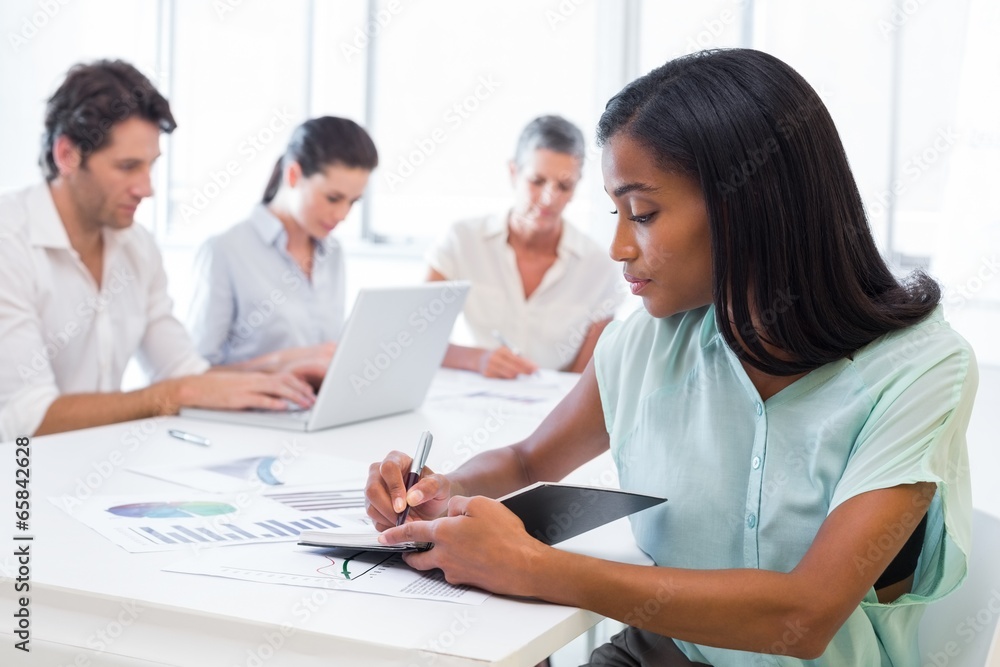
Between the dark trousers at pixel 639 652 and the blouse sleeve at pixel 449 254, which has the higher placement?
the blouse sleeve at pixel 449 254

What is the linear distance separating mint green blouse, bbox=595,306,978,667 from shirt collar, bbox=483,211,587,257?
1.91 m

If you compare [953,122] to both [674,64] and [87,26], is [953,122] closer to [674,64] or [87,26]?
[674,64]

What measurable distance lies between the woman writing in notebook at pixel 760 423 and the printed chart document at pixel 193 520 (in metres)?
0.11

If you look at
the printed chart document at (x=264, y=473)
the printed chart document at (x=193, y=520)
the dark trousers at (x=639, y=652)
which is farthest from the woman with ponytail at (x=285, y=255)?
the dark trousers at (x=639, y=652)

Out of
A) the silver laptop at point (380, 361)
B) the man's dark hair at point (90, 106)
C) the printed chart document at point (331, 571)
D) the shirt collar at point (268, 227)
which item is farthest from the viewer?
the shirt collar at point (268, 227)

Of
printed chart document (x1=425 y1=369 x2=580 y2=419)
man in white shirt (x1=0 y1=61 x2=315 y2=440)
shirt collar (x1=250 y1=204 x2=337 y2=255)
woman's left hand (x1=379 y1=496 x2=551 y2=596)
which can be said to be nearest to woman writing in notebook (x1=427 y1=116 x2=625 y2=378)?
printed chart document (x1=425 y1=369 x2=580 y2=419)

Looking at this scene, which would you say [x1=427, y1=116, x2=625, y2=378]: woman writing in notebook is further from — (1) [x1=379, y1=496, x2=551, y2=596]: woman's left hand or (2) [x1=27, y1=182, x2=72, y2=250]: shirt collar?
(1) [x1=379, y1=496, x2=551, y2=596]: woman's left hand

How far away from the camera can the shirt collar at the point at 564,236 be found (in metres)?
3.18

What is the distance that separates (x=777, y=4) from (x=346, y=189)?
1956 millimetres

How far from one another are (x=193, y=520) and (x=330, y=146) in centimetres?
169

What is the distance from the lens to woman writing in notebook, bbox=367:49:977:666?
36.6 inches

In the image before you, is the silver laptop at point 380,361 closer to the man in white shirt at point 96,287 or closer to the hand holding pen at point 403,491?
the man in white shirt at point 96,287

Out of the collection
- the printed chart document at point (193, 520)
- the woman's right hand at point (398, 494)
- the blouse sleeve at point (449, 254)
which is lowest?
the printed chart document at point (193, 520)

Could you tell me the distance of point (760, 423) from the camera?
43.6 inches
